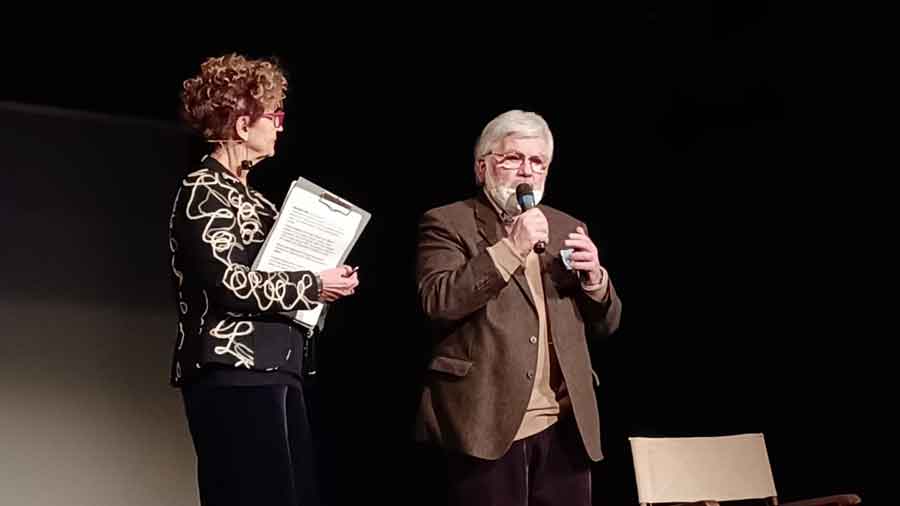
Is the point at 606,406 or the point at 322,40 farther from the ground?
the point at 322,40

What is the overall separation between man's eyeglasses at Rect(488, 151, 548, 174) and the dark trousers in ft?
1.85

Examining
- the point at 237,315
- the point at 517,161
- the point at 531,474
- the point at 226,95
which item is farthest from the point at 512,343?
the point at 226,95

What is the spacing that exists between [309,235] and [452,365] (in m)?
0.44

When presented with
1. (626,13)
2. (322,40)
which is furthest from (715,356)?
(322,40)

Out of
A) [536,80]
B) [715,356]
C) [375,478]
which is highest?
[536,80]

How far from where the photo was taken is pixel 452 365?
7.59ft

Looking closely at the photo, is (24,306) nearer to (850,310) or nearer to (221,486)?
(221,486)

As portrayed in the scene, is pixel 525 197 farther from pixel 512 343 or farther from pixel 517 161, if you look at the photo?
pixel 512 343

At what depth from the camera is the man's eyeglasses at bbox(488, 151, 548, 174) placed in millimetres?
2459

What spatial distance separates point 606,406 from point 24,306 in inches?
85.0

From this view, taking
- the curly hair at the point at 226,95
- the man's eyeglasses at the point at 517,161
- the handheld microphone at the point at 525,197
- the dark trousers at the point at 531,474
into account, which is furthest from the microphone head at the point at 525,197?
the curly hair at the point at 226,95

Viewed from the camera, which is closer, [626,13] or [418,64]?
[626,13]

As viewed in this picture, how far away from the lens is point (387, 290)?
418cm

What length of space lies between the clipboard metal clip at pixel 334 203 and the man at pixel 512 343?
28 centimetres
